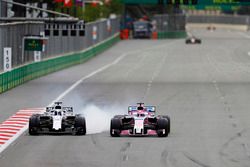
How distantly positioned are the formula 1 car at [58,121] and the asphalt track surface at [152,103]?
0.29m

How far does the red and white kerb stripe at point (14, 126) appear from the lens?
2683 cm

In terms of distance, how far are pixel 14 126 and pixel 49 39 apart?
110 ft

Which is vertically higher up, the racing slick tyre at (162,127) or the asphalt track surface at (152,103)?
the racing slick tyre at (162,127)

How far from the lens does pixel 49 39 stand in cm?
6366

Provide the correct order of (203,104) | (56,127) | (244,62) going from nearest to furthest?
1. (56,127)
2. (203,104)
3. (244,62)

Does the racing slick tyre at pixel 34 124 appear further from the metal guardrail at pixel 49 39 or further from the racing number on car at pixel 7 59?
the metal guardrail at pixel 49 39

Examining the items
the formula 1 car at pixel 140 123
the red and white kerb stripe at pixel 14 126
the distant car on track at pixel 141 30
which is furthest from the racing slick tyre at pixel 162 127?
the distant car on track at pixel 141 30

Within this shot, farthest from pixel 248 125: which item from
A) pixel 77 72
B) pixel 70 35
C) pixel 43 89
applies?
pixel 70 35

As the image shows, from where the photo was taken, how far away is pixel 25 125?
30.8 m

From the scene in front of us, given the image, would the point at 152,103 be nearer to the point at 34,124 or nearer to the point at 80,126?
the point at 80,126

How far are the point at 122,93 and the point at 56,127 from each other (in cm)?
1733

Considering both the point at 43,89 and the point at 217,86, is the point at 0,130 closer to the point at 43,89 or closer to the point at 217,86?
the point at 43,89

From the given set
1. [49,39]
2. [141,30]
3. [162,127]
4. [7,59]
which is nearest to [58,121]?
[162,127]

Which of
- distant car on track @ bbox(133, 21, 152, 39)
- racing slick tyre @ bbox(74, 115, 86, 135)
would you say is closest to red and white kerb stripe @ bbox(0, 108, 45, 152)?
racing slick tyre @ bbox(74, 115, 86, 135)
